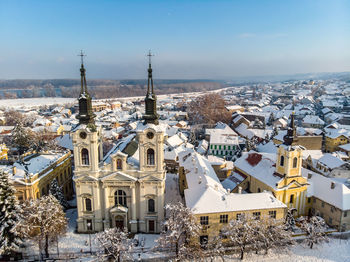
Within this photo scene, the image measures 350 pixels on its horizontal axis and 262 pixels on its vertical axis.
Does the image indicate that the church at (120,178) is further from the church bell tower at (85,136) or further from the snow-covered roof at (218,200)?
the snow-covered roof at (218,200)

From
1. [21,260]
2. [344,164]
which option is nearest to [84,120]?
[21,260]

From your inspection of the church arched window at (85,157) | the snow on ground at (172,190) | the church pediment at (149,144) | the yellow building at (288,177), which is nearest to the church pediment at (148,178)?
the church pediment at (149,144)

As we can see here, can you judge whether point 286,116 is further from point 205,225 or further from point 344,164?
point 205,225

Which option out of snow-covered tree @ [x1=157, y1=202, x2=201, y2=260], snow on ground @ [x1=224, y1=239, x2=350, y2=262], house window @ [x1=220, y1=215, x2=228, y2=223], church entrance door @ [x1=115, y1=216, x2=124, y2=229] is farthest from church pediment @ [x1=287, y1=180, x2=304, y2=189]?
A: church entrance door @ [x1=115, y1=216, x2=124, y2=229]

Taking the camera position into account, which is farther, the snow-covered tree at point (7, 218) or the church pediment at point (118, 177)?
the church pediment at point (118, 177)

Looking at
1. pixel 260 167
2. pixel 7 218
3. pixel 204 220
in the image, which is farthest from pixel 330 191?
pixel 7 218

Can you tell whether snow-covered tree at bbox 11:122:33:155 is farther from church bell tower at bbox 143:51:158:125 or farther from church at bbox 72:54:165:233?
church bell tower at bbox 143:51:158:125
